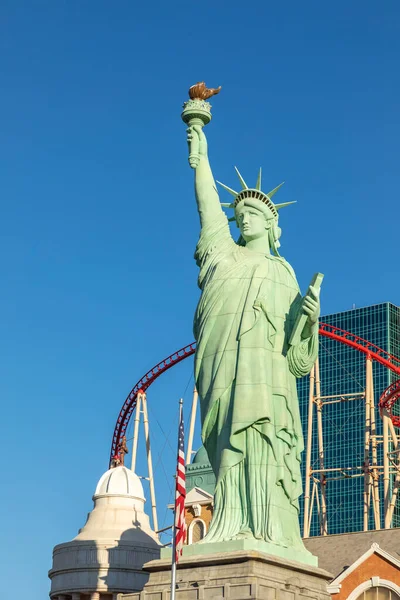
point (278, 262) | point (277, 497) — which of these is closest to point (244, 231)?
point (278, 262)

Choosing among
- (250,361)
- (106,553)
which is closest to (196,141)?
(250,361)

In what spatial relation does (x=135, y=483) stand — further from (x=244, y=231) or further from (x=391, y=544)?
(x=244, y=231)

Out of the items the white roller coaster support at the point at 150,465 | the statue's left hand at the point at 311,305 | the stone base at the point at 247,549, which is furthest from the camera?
the white roller coaster support at the point at 150,465

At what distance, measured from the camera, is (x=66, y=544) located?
95.9ft

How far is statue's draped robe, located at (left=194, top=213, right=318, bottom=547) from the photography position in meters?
18.7

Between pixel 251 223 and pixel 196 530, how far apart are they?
12579 mm

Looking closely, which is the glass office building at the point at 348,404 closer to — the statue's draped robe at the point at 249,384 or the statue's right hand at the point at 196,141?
the statue's right hand at the point at 196,141

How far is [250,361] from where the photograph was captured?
19.4m

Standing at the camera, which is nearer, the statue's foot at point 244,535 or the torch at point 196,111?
the statue's foot at point 244,535

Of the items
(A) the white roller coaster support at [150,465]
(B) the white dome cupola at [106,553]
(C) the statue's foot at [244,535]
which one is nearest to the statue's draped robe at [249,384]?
(C) the statue's foot at [244,535]

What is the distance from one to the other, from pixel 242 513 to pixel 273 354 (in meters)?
2.93

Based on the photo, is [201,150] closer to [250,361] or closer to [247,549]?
[250,361]

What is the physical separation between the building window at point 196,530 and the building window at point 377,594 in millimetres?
7465

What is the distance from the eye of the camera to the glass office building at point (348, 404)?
259 ft
